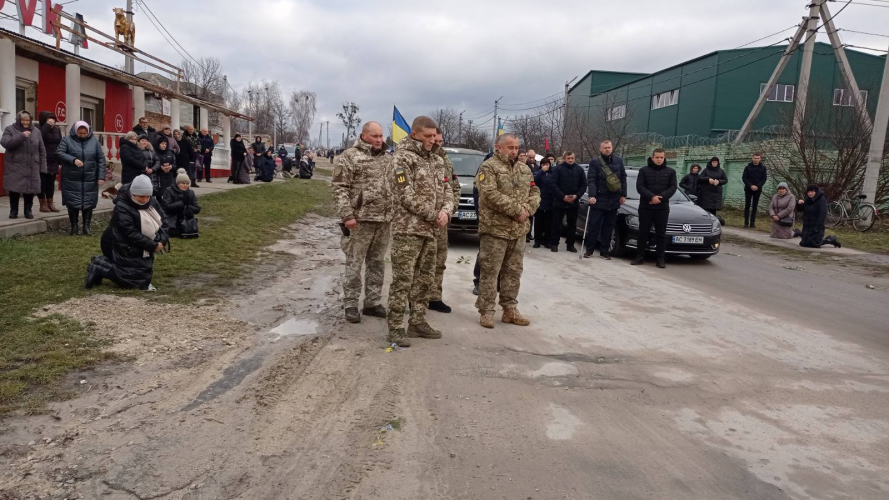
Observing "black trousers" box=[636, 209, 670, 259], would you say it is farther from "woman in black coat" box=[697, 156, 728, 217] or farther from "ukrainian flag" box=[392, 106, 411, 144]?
"woman in black coat" box=[697, 156, 728, 217]

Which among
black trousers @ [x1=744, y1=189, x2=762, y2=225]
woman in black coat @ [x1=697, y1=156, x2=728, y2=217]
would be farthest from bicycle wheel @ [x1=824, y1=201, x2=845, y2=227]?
woman in black coat @ [x1=697, y1=156, x2=728, y2=217]

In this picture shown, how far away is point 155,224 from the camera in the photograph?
22.2 ft

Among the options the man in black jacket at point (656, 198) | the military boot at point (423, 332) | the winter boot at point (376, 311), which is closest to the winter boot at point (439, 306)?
the winter boot at point (376, 311)

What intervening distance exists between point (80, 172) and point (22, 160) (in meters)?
1.18

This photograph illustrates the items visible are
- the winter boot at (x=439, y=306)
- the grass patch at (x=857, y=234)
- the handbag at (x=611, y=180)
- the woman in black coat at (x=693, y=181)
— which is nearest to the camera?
the winter boot at (x=439, y=306)

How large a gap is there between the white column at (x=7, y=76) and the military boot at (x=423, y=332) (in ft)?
39.2

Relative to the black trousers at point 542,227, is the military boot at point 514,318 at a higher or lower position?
lower

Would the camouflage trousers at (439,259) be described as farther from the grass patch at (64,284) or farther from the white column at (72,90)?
the white column at (72,90)

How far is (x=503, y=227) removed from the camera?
6117 mm

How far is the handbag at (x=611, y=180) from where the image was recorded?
35.3 ft

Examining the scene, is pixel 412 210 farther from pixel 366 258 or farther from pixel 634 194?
pixel 634 194

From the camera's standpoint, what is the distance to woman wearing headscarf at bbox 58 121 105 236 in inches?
354

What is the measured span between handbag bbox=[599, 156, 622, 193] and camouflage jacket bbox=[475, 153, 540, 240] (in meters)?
4.96

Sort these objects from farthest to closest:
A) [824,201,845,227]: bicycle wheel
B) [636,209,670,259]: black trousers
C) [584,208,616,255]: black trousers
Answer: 1. [824,201,845,227]: bicycle wheel
2. [584,208,616,255]: black trousers
3. [636,209,670,259]: black trousers
